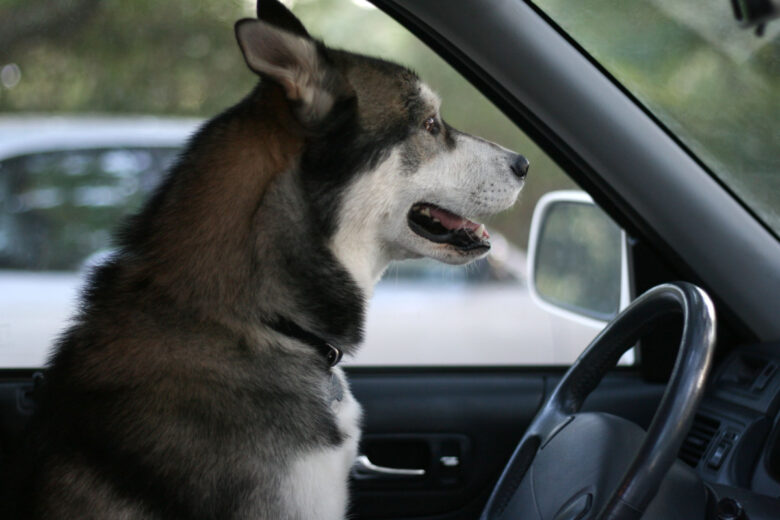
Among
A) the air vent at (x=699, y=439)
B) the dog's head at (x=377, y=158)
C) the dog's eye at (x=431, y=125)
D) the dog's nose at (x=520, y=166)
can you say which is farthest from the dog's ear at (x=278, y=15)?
the air vent at (x=699, y=439)

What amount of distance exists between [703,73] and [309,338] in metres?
1.25

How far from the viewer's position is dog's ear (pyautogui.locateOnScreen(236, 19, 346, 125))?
5.44 ft

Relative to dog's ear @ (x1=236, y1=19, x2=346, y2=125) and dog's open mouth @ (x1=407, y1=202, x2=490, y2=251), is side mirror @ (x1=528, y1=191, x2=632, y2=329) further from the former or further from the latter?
dog's ear @ (x1=236, y1=19, x2=346, y2=125)

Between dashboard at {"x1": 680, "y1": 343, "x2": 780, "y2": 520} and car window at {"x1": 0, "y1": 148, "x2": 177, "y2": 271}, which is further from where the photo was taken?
car window at {"x1": 0, "y1": 148, "x2": 177, "y2": 271}

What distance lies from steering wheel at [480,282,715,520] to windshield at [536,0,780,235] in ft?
1.96

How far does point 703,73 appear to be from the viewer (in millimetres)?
2146

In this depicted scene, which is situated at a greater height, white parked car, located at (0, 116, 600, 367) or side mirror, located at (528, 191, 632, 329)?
side mirror, located at (528, 191, 632, 329)

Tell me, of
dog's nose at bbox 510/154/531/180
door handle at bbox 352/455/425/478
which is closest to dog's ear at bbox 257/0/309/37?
dog's nose at bbox 510/154/531/180

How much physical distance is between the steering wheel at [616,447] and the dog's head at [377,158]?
1.50ft

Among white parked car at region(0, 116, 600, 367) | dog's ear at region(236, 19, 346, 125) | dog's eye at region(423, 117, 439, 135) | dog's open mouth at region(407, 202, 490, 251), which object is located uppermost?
dog's ear at region(236, 19, 346, 125)

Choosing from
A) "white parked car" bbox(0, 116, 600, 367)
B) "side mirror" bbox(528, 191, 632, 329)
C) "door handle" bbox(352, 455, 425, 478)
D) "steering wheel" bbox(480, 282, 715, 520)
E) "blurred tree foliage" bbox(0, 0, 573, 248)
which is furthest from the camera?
"white parked car" bbox(0, 116, 600, 367)

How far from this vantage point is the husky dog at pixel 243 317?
161cm

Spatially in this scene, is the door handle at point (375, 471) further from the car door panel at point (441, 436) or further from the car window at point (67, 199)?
the car window at point (67, 199)

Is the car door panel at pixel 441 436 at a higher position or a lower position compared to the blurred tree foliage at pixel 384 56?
lower
